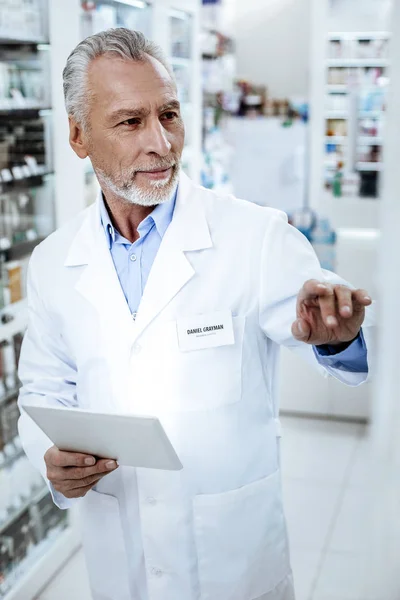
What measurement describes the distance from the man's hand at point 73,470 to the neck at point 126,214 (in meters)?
0.56

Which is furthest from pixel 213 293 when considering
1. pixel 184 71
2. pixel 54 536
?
pixel 184 71

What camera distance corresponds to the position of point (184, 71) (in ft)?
18.6

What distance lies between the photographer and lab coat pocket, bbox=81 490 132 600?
6.19 feet

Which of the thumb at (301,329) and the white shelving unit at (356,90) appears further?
the white shelving unit at (356,90)

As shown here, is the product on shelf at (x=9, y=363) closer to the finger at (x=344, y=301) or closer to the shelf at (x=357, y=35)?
the finger at (x=344, y=301)

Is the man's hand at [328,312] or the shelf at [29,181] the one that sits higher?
the shelf at [29,181]

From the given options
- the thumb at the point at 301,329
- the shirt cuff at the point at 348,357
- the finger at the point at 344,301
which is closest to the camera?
the finger at the point at 344,301

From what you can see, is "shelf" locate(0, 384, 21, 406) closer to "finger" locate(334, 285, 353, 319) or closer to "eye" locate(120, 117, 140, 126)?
"eye" locate(120, 117, 140, 126)

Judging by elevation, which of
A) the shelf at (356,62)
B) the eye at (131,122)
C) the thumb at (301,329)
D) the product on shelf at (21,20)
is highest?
the shelf at (356,62)

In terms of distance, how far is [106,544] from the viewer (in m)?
1.90

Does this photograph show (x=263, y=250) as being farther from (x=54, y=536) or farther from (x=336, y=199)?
(x=336, y=199)

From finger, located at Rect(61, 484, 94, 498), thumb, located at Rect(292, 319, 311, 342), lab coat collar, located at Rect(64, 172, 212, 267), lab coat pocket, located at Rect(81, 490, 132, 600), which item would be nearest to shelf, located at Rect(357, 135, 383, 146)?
lab coat collar, located at Rect(64, 172, 212, 267)

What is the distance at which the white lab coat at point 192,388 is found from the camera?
1.79m

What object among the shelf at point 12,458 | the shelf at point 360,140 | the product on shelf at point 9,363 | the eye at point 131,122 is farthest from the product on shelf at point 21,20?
the shelf at point 360,140
